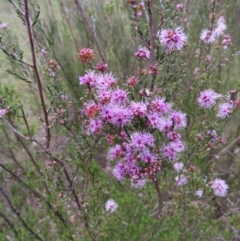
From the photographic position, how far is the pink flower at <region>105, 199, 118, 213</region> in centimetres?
338

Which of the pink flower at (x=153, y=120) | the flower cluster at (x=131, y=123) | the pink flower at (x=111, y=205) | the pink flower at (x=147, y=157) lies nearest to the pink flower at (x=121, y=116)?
the flower cluster at (x=131, y=123)

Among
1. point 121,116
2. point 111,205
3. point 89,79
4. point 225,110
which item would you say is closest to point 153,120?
point 121,116

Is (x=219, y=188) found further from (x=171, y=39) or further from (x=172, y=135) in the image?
(x=171, y=39)

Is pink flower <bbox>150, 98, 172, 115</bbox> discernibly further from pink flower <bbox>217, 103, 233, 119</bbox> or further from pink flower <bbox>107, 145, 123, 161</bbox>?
pink flower <bbox>217, 103, 233, 119</bbox>

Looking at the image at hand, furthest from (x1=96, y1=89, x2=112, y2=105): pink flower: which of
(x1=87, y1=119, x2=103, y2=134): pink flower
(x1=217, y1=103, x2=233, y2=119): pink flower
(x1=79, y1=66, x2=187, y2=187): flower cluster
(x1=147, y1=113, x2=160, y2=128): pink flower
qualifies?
(x1=217, y1=103, x2=233, y2=119): pink flower

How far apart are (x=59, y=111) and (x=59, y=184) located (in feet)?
1.65

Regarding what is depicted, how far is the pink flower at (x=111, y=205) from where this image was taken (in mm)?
3376

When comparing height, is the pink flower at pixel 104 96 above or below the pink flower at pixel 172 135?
above

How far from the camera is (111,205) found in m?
3.40

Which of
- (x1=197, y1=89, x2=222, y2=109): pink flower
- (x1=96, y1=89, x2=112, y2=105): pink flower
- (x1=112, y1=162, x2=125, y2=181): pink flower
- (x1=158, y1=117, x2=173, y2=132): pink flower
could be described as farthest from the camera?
(x1=197, y1=89, x2=222, y2=109): pink flower

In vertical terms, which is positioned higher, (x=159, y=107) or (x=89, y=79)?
(x=89, y=79)

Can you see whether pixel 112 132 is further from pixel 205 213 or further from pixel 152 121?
pixel 205 213

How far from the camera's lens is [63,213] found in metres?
3.28

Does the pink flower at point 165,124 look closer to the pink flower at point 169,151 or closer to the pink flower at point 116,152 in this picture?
the pink flower at point 169,151
